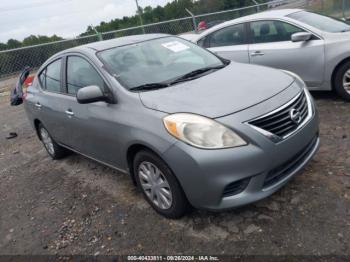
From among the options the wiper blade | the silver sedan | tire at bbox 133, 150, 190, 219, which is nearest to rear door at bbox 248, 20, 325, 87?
the silver sedan

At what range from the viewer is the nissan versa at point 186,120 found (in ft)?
9.34

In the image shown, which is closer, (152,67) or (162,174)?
(162,174)

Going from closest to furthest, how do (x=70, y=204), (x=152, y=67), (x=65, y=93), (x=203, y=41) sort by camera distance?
(x=152, y=67) → (x=70, y=204) → (x=65, y=93) → (x=203, y=41)

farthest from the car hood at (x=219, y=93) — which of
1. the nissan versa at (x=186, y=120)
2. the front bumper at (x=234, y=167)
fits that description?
the front bumper at (x=234, y=167)

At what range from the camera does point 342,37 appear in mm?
5281

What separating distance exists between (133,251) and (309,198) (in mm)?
1646

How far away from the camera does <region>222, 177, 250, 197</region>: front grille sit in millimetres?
2899

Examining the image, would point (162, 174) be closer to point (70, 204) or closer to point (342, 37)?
point (70, 204)

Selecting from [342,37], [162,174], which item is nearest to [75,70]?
[162,174]

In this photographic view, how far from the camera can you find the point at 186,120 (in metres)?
2.95

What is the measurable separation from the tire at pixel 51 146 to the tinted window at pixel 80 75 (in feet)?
4.36

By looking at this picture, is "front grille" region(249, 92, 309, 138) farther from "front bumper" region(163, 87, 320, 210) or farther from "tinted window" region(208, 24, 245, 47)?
"tinted window" region(208, 24, 245, 47)

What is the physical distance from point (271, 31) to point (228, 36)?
867 mm

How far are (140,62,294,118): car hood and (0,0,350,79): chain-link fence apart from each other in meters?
10.0
